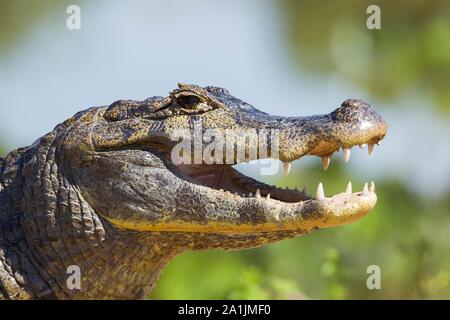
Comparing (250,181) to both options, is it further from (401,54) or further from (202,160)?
(401,54)

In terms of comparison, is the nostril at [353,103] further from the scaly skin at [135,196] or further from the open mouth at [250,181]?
the open mouth at [250,181]

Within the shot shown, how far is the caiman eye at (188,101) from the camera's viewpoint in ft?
19.8

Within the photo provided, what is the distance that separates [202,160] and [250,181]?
0.39m

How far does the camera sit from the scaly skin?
5.70 metres

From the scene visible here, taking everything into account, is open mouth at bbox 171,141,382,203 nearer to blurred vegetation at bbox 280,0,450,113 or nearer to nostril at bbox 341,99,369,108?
nostril at bbox 341,99,369,108

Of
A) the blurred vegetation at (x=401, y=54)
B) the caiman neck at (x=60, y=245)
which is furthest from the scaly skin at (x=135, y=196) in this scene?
the blurred vegetation at (x=401, y=54)

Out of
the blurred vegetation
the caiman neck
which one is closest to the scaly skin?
the caiman neck

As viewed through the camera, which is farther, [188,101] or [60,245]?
[188,101]

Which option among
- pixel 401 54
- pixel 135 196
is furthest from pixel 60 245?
pixel 401 54

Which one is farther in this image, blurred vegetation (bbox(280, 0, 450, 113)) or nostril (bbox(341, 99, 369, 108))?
blurred vegetation (bbox(280, 0, 450, 113))

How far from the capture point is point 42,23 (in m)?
33.2

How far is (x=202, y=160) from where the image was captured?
19.2 feet

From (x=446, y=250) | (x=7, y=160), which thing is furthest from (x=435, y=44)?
(x=7, y=160)
